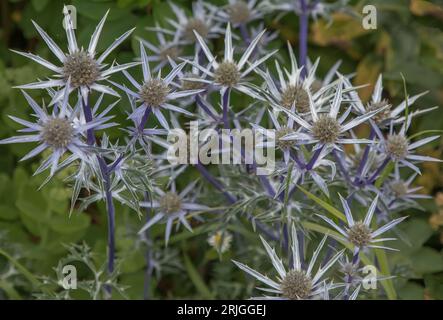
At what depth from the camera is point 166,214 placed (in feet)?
4.15

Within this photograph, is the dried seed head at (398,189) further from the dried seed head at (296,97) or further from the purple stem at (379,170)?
the dried seed head at (296,97)

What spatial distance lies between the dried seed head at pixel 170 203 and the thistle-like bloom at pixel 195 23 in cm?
40

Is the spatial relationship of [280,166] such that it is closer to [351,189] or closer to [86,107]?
[351,189]

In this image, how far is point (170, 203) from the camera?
1.27 metres

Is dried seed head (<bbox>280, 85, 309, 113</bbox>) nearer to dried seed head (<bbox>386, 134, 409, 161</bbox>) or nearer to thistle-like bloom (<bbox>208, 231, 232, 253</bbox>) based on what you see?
dried seed head (<bbox>386, 134, 409, 161</bbox>)

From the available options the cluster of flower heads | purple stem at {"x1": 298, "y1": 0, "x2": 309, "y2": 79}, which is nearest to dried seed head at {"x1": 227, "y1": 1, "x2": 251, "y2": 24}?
the cluster of flower heads

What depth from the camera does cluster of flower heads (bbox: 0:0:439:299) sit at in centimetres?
95

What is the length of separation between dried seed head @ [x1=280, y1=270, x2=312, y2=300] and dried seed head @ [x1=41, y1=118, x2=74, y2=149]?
1.39ft

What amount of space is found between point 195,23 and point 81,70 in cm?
56

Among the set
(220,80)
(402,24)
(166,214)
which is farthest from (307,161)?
(402,24)

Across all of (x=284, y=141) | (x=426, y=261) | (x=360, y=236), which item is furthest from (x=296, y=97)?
(x=426, y=261)

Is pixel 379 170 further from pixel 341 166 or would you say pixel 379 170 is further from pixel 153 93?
pixel 153 93

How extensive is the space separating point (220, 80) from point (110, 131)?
40 cm
